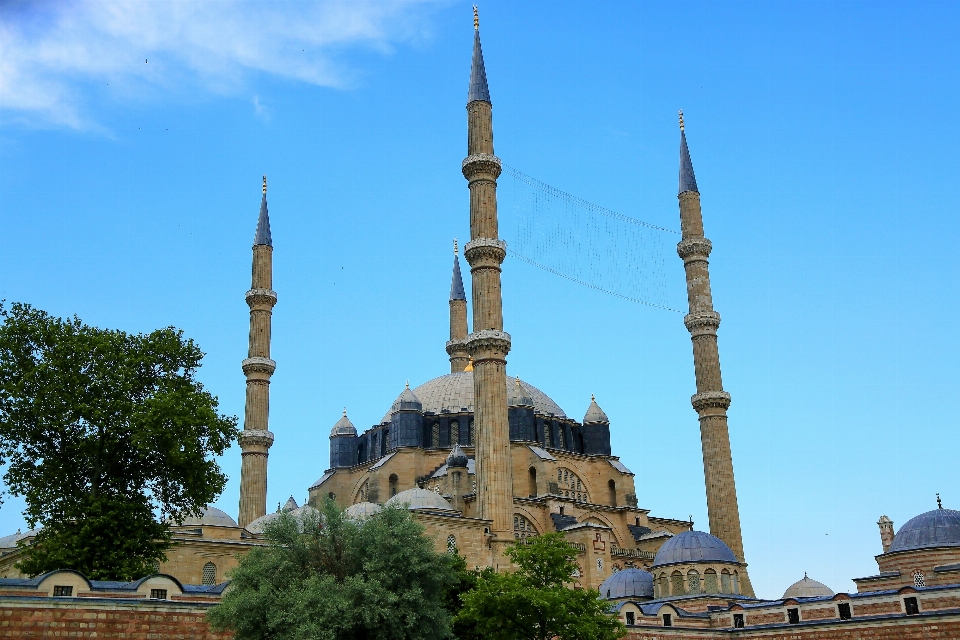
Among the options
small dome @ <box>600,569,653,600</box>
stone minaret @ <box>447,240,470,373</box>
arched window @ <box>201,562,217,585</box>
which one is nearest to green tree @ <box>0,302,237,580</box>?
arched window @ <box>201,562,217,585</box>

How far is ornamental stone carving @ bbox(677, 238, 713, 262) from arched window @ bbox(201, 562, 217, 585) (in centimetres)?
2303

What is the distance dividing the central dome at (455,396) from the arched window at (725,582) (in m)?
15.3

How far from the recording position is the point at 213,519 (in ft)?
112

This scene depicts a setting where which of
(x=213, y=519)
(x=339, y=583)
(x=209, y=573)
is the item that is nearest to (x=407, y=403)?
(x=213, y=519)

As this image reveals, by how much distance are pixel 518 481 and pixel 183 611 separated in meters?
24.1

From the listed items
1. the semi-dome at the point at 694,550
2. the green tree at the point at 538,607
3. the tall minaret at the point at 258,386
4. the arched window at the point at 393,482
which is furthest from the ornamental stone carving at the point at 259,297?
the green tree at the point at 538,607

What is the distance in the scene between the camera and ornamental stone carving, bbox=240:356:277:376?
41.0 m

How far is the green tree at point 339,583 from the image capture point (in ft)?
58.7

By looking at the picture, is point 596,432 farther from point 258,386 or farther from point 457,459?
point 258,386

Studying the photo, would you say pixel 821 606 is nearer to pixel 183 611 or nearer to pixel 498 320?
pixel 498 320

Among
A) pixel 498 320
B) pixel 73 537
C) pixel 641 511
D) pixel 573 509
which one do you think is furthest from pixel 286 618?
pixel 641 511

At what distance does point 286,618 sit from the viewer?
1786 centimetres

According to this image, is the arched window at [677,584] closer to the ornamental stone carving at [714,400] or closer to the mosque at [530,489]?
the mosque at [530,489]

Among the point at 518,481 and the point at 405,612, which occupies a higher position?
the point at 518,481
